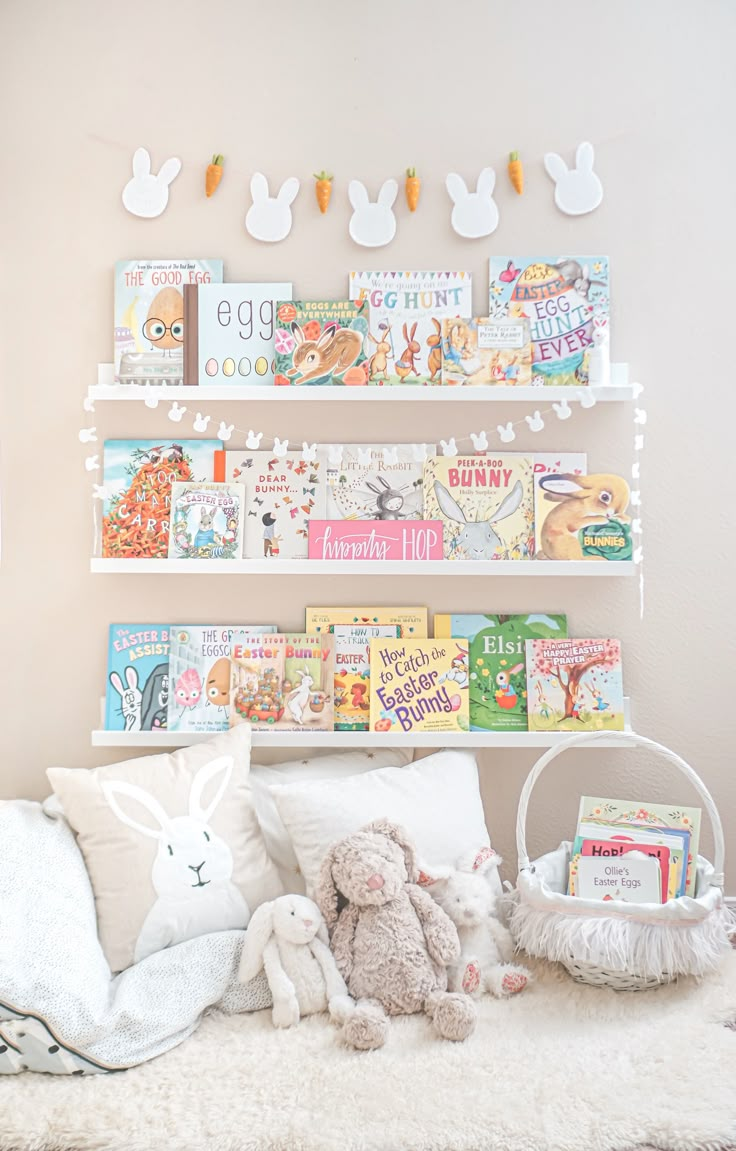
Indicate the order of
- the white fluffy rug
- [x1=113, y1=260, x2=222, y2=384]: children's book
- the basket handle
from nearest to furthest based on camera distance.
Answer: the white fluffy rug < the basket handle < [x1=113, y1=260, x2=222, y2=384]: children's book

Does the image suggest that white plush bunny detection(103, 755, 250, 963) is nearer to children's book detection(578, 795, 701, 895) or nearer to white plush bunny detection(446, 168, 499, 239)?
children's book detection(578, 795, 701, 895)

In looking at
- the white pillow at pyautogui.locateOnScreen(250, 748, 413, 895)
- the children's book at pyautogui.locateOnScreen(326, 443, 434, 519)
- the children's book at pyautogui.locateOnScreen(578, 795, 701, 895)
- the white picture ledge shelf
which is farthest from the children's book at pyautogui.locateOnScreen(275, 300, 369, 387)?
the children's book at pyautogui.locateOnScreen(578, 795, 701, 895)

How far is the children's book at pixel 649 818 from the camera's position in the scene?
1.60 m

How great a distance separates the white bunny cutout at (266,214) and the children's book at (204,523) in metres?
0.53

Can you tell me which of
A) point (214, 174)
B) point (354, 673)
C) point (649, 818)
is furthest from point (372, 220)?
point (649, 818)

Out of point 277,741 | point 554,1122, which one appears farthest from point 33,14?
point 554,1122

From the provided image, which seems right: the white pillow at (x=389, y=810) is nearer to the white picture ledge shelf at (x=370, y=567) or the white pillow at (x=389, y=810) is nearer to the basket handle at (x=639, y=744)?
the basket handle at (x=639, y=744)

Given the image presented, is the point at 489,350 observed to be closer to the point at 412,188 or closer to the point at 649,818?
the point at 412,188

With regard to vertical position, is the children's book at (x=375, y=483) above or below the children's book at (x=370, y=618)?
above

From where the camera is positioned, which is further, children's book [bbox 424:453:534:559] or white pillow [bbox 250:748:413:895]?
children's book [bbox 424:453:534:559]

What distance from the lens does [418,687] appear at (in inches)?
73.7

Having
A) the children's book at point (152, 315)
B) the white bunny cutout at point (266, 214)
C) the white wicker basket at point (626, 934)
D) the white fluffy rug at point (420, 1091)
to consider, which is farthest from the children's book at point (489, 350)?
the white fluffy rug at point (420, 1091)

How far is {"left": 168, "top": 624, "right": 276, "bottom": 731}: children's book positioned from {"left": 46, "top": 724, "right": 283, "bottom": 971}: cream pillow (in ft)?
0.51

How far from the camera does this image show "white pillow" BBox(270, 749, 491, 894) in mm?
1638
